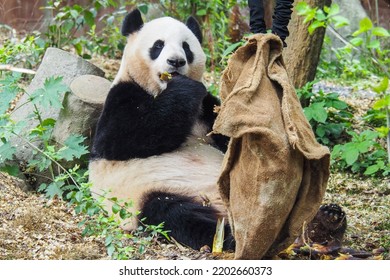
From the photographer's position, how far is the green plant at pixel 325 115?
217 inches

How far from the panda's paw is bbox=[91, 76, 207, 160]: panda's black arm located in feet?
3.60

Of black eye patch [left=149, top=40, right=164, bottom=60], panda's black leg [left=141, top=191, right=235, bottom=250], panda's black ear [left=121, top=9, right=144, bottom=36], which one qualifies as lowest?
panda's black leg [left=141, top=191, right=235, bottom=250]

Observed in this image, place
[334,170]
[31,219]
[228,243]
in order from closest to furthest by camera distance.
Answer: [228,243], [31,219], [334,170]

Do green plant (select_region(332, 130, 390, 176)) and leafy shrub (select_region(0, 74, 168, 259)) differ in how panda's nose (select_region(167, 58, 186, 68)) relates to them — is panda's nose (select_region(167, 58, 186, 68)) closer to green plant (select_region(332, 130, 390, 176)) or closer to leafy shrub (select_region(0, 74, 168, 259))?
leafy shrub (select_region(0, 74, 168, 259))

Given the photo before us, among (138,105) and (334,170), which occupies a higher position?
(138,105)

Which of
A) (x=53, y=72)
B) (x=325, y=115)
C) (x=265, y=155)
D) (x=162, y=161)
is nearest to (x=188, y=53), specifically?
(x=162, y=161)

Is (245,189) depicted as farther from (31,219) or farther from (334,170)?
(334,170)

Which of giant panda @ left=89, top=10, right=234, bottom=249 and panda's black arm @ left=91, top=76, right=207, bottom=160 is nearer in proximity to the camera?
giant panda @ left=89, top=10, right=234, bottom=249

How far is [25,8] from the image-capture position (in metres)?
10.3

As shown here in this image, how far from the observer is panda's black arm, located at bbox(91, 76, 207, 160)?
433 centimetres

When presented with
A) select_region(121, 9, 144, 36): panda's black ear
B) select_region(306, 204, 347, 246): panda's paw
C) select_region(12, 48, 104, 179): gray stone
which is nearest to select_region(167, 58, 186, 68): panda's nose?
select_region(121, 9, 144, 36): panda's black ear

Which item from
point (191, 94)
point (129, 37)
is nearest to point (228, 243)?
point (191, 94)

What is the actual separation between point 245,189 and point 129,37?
214 centimetres

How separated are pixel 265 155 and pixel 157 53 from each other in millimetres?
1905
